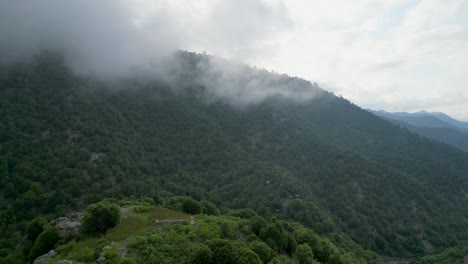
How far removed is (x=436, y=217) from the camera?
137m

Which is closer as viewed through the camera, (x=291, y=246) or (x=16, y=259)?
(x=16, y=259)

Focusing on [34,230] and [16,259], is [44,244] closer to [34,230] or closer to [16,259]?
[16,259]

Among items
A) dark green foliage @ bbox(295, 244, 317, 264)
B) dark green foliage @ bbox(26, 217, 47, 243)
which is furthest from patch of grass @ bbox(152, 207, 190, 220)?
dark green foliage @ bbox(295, 244, 317, 264)

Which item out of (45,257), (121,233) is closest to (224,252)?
(121,233)

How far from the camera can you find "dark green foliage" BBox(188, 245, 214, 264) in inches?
1206

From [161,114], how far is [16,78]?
237 feet

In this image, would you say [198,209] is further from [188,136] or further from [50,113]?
[188,136]

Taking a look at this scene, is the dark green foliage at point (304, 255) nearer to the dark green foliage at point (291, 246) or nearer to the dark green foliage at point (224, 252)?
the dark green foliage at point (291, 246)

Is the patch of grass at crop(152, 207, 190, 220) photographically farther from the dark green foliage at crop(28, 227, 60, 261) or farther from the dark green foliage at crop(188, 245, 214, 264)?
the dark green foliage at crop(188, 245, 214, 264)

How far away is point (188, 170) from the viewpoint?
516ft

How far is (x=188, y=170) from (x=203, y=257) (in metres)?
128

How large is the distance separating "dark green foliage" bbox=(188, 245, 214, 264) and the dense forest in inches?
1434

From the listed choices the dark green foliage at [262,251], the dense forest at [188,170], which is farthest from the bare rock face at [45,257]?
the dense forest at [188,170]

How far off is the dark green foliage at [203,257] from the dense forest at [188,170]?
1434 inches
